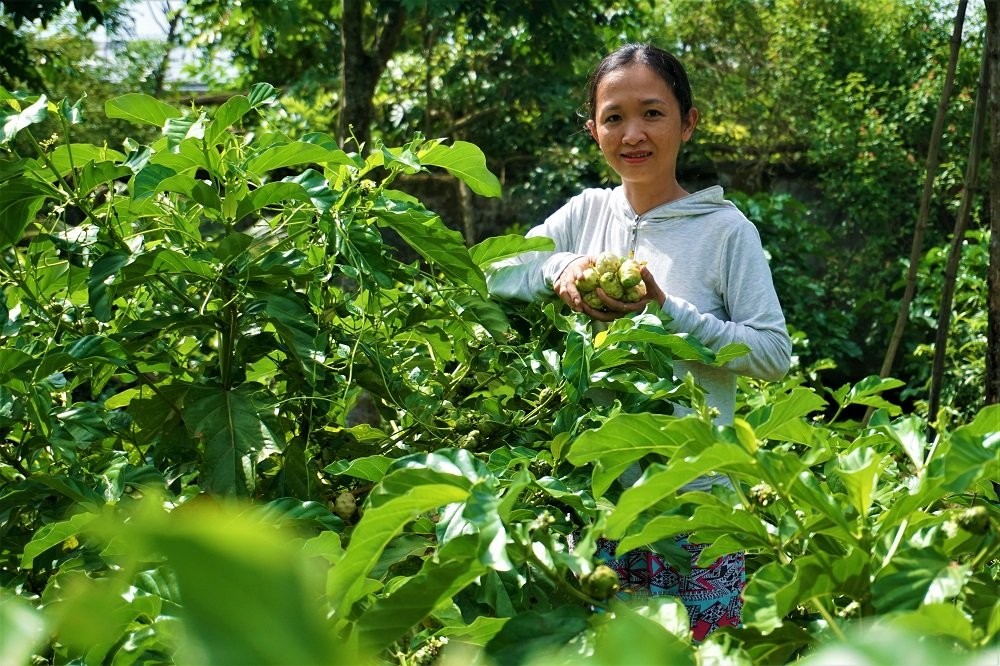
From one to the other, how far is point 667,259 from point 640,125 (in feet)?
0.77

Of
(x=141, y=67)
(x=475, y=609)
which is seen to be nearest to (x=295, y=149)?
(x=475, y=609)

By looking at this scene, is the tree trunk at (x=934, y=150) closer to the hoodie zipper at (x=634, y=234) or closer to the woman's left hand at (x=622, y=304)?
the hoodie zipper at (x=634, y=234)

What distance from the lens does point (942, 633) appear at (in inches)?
25.6

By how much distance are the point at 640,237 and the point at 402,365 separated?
0.49 metres

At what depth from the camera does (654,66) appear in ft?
6.47

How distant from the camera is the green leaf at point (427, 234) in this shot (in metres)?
1.52

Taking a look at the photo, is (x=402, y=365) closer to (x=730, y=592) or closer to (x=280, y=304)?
(x=280, y=304)

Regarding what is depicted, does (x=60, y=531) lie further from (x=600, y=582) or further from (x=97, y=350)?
(x=600, y=582)

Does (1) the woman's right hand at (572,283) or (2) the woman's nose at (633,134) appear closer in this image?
(1) the woman's right hand at (572,283)

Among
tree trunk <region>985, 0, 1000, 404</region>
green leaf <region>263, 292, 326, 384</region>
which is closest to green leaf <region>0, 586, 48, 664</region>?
green leaf <region>263, 292, 326, 384</region>

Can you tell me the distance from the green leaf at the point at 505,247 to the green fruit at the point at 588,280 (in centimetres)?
8

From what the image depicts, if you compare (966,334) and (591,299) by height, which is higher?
(591,299)

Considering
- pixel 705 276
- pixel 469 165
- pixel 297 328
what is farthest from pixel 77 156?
pixel 705 276

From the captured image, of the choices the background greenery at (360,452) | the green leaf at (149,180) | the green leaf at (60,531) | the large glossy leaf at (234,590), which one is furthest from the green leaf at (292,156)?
the large glossy leaf at (234,590)
